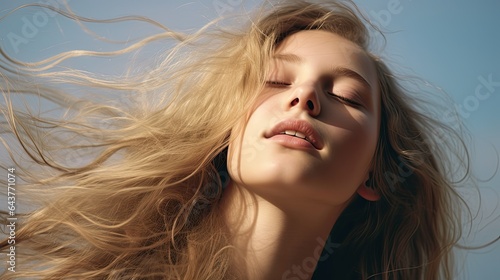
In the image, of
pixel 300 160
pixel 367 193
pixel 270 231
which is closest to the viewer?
pixel 300 160

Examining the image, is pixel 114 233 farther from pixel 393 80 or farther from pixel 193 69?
pixel 393 80

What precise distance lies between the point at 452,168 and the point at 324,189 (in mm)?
836

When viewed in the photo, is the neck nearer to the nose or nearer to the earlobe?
the earlobe

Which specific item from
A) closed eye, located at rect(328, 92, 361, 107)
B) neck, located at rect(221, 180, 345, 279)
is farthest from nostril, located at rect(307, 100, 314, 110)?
neck, located at rect(221, 180, 345, 279)

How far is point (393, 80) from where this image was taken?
249 cm

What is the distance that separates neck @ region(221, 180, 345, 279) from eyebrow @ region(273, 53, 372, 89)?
0.48m

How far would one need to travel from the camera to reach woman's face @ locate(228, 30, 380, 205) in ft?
6.30

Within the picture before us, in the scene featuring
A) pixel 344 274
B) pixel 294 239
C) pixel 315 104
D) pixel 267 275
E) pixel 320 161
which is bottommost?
pixel 344 274

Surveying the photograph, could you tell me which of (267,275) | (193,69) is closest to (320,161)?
(267,275)

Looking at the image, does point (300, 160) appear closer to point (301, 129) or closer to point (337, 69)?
point (301, 129)

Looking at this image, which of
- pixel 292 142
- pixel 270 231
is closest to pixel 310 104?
pixel 292 142

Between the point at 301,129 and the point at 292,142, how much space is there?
0.19ft

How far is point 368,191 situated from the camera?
2311mm

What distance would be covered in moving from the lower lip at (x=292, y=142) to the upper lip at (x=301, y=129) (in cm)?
3
